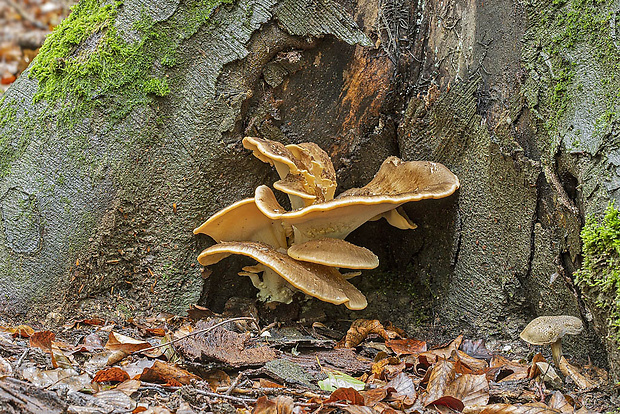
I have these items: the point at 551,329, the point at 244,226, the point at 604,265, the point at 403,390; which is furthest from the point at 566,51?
the point at 244,226

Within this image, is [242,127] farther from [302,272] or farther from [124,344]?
[124,344]

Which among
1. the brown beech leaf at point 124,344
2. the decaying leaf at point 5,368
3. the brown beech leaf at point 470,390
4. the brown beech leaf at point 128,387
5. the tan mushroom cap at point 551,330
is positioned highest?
the tan mushroom cap at point 551,330

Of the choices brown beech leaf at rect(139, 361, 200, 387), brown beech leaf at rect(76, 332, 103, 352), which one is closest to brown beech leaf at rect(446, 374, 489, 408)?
brown beech leaf at rect(139, 361, 200, 387)

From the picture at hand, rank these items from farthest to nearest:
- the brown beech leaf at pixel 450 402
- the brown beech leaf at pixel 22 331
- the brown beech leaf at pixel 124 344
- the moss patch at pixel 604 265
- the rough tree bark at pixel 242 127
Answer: the rough tree bark at pixel 242 127, the brown beech leaf at pixel 22 331, the brown beech leaf at pixel 124 344, the moss patch at pixel 604 265, the brown beech leaf at pixel 450 402

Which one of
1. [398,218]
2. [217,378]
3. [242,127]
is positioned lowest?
[217,378]

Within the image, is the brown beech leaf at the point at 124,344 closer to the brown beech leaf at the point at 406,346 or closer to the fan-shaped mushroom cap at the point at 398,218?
the brown beech leaf at the point at 406,346

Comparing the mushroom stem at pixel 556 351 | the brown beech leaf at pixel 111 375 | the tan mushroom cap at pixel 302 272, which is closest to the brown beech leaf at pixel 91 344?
the brown beech leaf at pixel 111 375

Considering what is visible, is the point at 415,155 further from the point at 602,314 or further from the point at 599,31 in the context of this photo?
the point at 602,314
